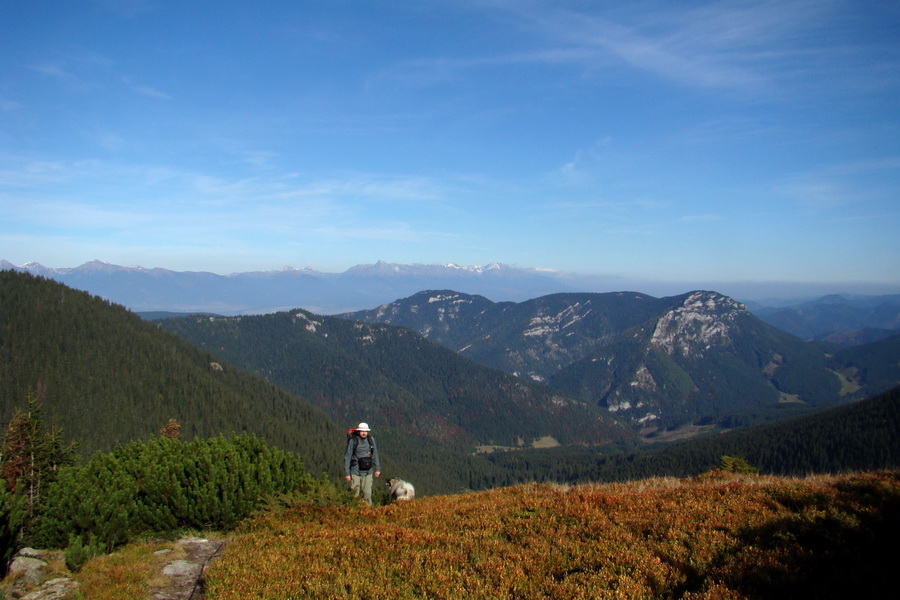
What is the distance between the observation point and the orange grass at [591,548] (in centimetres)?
904

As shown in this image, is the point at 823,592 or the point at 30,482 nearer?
the point at 823,592

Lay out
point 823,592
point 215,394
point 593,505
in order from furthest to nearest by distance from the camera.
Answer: point 215,394, point 593,505, point 823,592

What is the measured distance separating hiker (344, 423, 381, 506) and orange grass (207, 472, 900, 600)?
373 centimetres

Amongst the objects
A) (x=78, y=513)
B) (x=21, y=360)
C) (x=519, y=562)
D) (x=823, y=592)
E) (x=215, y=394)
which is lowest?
(x=215, y=394)

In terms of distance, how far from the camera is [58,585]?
11.1m

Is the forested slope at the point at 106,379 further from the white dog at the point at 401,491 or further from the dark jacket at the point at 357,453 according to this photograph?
the dark jacket at the point at 357,453

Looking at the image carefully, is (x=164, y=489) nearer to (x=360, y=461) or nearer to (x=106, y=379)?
(x=360, y=461)

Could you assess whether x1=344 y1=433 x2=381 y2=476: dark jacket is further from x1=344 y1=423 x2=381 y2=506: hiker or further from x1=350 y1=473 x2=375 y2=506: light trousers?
x1=350 y1=473 x2=375 y2=506: light trousers

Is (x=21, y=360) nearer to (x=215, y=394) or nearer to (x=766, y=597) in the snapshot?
(x=215, y=394)

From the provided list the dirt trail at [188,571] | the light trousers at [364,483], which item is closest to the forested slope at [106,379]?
the light trousers at [364,483]

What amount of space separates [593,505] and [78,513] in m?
15.2

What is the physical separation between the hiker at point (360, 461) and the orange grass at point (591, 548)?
3728 mm

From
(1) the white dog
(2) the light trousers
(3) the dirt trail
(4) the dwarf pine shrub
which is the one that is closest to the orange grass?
(3) the dirt trail

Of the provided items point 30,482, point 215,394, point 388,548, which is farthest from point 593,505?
point 215,394
